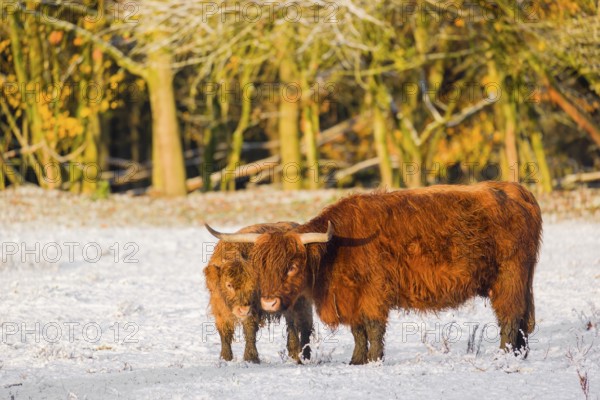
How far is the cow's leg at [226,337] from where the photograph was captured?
927 cm

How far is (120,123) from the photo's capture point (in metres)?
41.7

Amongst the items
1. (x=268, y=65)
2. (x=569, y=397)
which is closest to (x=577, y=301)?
(x=569, y=397)

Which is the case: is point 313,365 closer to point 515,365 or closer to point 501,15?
point 515,365

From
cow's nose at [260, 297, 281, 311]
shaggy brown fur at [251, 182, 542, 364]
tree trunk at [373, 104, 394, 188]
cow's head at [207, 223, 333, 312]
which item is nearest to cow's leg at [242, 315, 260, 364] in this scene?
shaggy brown fur at [251, 182, 542, 364]

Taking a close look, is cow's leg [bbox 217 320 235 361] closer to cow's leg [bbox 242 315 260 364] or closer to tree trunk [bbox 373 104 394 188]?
cow's leg [bbox 242 315 260 364]

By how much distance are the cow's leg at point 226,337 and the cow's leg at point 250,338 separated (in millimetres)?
196

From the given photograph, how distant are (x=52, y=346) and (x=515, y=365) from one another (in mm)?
4405

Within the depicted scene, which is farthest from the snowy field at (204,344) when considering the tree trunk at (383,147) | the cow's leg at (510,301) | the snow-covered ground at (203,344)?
the tree trunk at (383,147)

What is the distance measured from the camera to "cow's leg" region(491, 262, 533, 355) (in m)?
8.78

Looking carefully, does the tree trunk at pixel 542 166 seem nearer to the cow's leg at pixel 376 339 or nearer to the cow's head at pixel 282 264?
the cow's leg at pixel 376 339

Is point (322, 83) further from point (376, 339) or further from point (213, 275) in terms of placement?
point (376, 339)

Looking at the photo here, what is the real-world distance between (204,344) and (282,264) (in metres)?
2.17

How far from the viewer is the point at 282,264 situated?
27.3ft

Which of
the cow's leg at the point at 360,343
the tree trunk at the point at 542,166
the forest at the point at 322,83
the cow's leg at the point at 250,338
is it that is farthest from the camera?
the tree trunk at the point at 542,166
